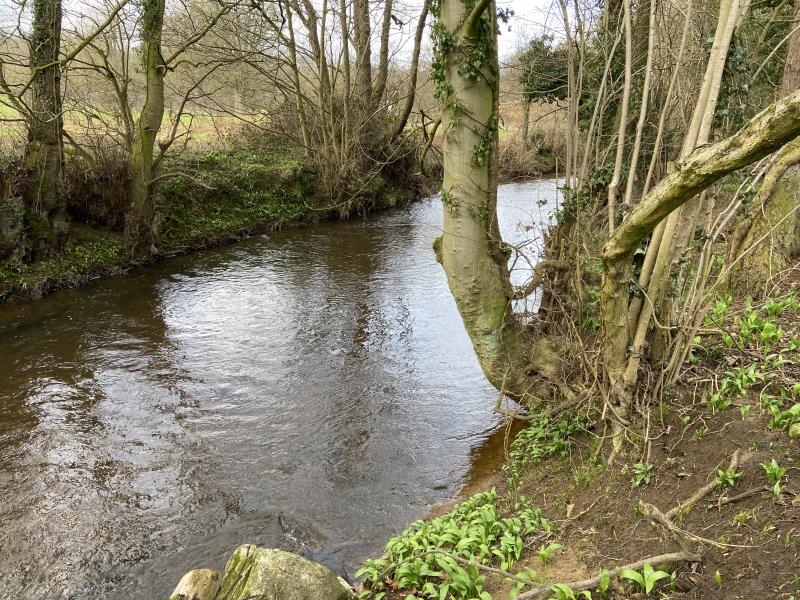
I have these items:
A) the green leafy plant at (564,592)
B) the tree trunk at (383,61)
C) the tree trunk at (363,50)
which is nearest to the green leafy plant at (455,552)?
the green leafy plant at (564,592)

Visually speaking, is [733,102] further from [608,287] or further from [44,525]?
[44,525]

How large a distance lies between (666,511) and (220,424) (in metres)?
4.85

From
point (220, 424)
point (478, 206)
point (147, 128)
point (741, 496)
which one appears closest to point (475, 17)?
point (478, 206)

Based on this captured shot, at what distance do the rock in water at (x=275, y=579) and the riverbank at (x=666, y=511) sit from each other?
11.2 inches

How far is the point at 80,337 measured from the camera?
29.1 feet

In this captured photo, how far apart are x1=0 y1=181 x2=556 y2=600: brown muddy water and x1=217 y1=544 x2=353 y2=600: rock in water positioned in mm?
750

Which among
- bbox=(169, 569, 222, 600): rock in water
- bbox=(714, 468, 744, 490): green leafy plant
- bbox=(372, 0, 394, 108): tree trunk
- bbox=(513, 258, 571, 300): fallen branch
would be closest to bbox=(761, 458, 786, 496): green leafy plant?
bbox=(714, 468, 744, 490): green leafy plant

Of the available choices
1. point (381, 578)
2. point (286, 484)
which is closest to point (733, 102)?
point (381, 578)

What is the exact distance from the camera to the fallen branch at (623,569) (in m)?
2.96

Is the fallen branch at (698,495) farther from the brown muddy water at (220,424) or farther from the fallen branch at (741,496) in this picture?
the brown muddy water at (220,424)

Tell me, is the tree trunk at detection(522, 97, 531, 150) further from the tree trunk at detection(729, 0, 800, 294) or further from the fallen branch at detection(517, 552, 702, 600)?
the fallen branch at detection(517, 552, 702, 600)

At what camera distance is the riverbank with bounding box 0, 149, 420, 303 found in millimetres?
10930

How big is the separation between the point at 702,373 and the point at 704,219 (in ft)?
3.86

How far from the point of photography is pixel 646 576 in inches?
112
